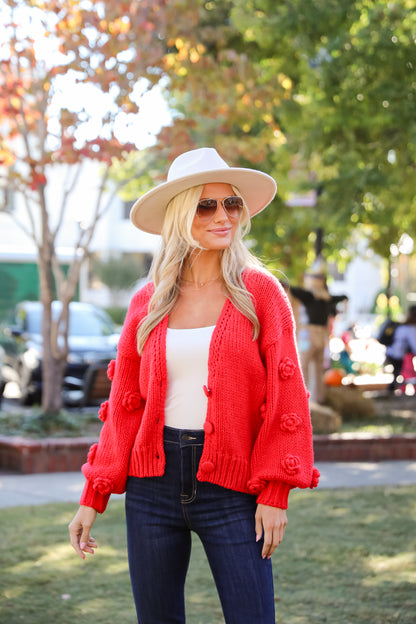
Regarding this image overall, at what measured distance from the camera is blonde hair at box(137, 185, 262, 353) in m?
2.83

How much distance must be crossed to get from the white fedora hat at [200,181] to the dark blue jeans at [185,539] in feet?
2.70

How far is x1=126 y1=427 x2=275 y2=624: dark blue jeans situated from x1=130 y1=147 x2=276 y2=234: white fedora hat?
2.70 feet

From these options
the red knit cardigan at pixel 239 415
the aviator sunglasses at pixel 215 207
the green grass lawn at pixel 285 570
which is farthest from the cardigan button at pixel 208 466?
the green grass lawn at pixel 285 570

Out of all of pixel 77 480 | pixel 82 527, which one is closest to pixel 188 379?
pixel 82 527

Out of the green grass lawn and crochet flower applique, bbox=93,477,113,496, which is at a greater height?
crochet flower applique, bbox=93,477,113,496

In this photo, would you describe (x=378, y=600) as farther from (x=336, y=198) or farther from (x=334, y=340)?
(x=334, y=340)

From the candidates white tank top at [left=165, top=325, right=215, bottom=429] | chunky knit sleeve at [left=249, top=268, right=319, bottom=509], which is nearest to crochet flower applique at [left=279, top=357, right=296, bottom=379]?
chunky knit sleeve at [left=249, top=268, right=319, bottom=509]

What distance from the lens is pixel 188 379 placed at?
2732mm

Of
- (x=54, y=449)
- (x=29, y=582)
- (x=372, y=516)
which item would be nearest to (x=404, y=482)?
(x=372, y=516)

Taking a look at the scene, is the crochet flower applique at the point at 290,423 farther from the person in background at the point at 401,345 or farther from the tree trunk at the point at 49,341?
the person in background at the point at 401,345

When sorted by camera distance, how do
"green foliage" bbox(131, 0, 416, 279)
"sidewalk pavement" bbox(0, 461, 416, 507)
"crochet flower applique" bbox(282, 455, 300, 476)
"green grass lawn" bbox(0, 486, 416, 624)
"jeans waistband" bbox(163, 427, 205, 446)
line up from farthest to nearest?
"green foliage" bbox(131, 0, 416, 279) → "sidewalk pavement" bbox(0, 461, 416, 507) → "green grass lawn" bbox(0, 486, 416, 624) → "jeans waistband" bbox(163, 427, 205, 446) → "crochet flower applique" bbox(282, 455, 300, 476)

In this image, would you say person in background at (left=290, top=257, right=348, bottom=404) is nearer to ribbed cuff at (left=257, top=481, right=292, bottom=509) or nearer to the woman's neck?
the woman's neck

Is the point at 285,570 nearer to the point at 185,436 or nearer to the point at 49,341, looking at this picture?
the point at 185,436

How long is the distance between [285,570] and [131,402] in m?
2.66
